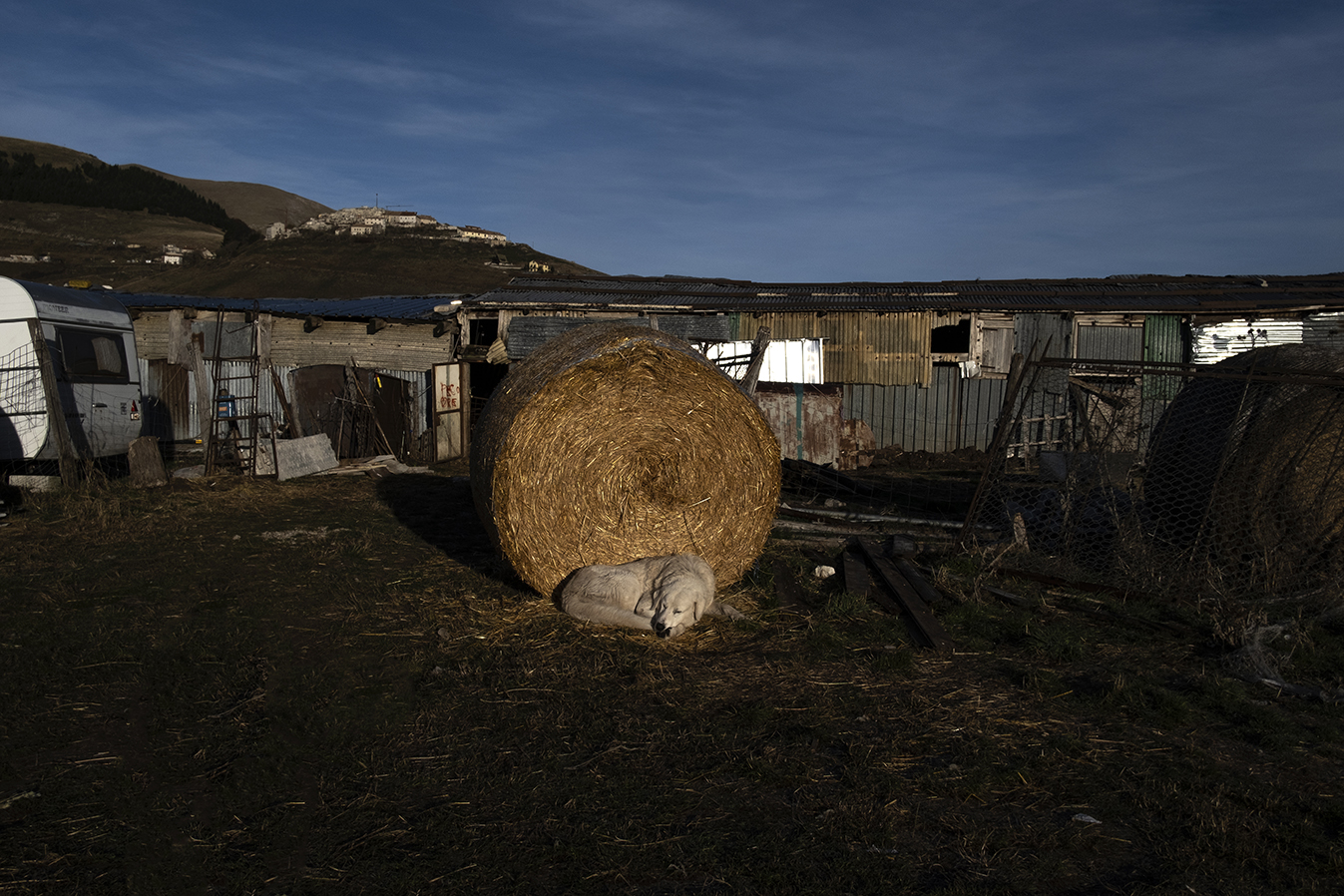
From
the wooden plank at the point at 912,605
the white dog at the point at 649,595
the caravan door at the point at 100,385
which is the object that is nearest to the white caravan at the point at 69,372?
the caravan door at the point at 100,385

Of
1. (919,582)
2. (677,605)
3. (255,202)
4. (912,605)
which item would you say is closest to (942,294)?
(919,582)

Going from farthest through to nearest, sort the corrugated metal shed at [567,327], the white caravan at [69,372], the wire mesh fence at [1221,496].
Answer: the corrugated metal shed at [567,327] < the white caravan at [69,372] < the wire mesh fence at [1221,496]

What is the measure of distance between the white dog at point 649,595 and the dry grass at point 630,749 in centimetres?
16

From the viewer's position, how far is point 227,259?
55.1m

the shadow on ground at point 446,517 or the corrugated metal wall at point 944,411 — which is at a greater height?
the corrugated metal wall at point 944,411

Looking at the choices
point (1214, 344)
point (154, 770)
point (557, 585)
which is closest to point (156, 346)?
point (557, 585)

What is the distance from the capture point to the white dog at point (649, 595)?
20.2ft

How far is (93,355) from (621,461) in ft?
34.6

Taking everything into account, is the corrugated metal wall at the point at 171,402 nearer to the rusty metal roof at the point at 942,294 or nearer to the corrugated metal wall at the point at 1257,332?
the rusty metal roof at the point at 942,294

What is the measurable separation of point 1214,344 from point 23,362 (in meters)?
22.2

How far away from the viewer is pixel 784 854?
335 cm

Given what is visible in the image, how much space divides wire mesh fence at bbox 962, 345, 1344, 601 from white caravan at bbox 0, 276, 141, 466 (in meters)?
12.1

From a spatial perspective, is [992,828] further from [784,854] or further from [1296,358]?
[1296,358]

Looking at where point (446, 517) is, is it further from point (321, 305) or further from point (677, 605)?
point (321, 305)
